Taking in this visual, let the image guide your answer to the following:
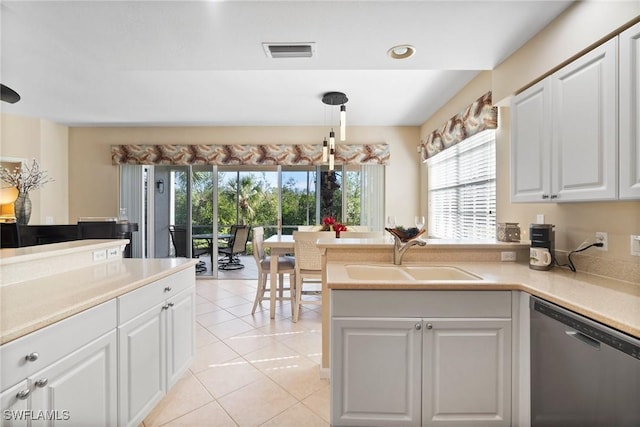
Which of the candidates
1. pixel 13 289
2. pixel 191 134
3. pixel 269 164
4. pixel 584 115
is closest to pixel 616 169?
pixel 584 115

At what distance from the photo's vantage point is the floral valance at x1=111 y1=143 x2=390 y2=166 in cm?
479

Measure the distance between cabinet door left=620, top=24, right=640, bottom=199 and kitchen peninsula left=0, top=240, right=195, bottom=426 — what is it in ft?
7.57

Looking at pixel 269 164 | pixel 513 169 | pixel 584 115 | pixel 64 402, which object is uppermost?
pixel 269 164

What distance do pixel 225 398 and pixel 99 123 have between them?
4.91 m

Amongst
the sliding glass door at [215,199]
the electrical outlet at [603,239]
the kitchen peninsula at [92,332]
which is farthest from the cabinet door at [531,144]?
the sliding glass door at [215,199]

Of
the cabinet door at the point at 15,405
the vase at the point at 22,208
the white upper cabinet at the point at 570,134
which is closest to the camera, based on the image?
the cabinet door at the point at 15,405

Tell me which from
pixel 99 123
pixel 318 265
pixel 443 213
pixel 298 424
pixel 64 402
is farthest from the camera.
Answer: pixel 99 123

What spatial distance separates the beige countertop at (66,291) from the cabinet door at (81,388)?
0.59 feet

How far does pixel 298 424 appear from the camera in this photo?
1687 mm

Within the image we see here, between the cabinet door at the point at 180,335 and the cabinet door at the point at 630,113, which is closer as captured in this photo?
the cabinet door at the point at 630,113

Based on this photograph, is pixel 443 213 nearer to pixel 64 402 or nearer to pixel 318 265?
pixel 318 265

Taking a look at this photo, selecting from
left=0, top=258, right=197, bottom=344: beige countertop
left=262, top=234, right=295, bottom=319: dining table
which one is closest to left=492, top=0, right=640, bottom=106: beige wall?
left=262, top=234, right=295, bottom=319: dining table

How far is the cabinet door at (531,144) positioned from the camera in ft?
5.47

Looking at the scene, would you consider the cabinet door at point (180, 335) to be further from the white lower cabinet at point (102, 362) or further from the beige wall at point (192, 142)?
the beige wall at point (192, 142)
